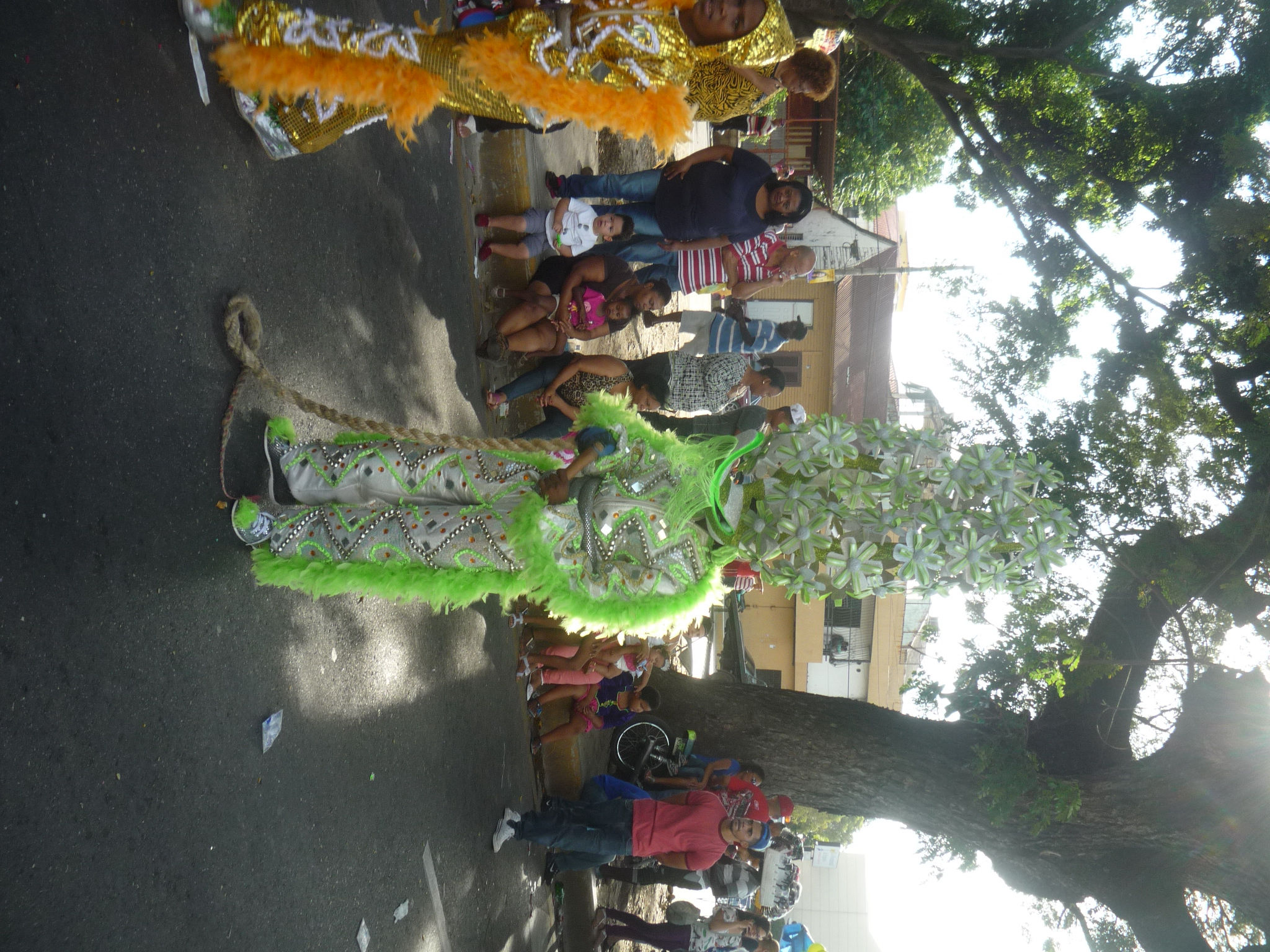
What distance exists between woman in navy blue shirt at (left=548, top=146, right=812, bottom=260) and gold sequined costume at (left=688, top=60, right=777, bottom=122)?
872 mm

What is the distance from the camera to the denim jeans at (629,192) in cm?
592

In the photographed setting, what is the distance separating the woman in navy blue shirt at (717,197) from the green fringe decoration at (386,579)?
9.92ft

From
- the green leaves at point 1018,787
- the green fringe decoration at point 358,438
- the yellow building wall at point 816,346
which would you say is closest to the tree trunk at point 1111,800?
the green leaves at point 1018,787

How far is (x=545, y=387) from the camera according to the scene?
20.6 ft

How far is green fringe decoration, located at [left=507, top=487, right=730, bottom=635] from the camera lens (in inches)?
141

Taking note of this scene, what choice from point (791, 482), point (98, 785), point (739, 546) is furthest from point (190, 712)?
point (791, 482)

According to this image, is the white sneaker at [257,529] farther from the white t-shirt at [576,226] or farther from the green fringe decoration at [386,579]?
the white t-shirt at [576,226]

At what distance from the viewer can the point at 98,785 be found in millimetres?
2791

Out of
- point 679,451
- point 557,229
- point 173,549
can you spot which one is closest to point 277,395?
point 173,549

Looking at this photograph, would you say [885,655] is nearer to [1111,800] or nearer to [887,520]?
[1111,800]

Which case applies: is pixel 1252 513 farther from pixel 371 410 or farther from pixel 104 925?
pixel 104 925

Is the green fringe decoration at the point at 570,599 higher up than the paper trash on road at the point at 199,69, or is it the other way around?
the paper trash on road at the point at 199,69

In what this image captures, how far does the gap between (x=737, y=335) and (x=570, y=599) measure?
3.40 metres

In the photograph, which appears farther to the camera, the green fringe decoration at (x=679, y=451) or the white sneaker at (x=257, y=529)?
the green fringe decoration at (x=679, y=451)
